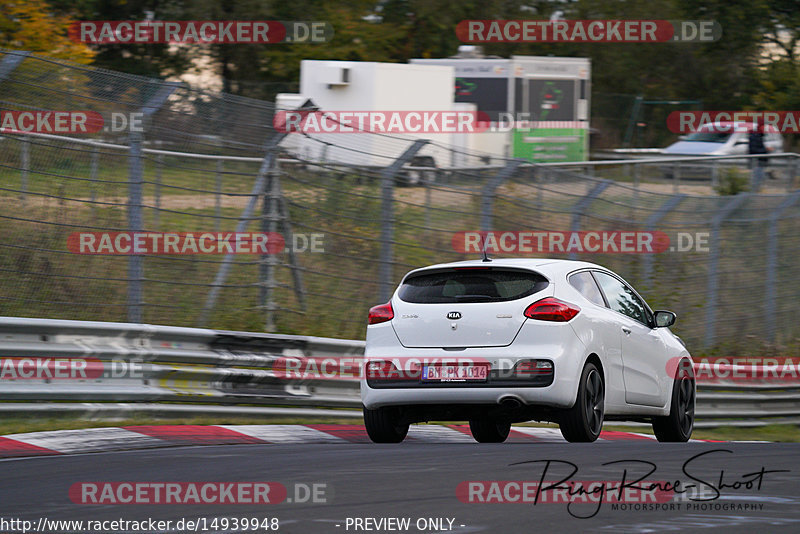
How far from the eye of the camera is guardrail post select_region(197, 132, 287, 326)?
12648 millimetres

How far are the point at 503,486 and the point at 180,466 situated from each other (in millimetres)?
2125

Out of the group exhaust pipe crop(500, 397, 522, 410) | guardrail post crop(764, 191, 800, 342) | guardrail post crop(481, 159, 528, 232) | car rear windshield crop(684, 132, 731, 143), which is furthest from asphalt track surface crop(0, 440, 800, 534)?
car rear windshield crop(684, 132, 731, 143)

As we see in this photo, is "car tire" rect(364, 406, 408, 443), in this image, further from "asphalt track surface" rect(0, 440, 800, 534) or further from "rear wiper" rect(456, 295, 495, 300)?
"rear wiper" rect(456, 295, 495, 300)

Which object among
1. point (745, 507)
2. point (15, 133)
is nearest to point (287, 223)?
point (15, 133)

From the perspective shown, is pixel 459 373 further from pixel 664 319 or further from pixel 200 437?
pixel 664 319

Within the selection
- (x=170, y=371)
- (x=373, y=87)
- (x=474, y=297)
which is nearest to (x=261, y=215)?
(x=170, y=371)

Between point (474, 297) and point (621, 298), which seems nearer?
point (474, 297)

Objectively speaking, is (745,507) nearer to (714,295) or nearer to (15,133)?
(15,133)

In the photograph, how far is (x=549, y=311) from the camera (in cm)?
931

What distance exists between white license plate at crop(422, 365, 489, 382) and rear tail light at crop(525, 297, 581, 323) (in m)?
0.50

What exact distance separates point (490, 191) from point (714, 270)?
15.5 feet

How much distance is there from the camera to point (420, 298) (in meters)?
9.66

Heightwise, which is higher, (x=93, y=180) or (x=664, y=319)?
(x=93, y=180)

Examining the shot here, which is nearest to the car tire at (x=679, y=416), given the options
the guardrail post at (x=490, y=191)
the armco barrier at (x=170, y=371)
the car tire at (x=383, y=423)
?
the car tire at (x=383, y=423)
